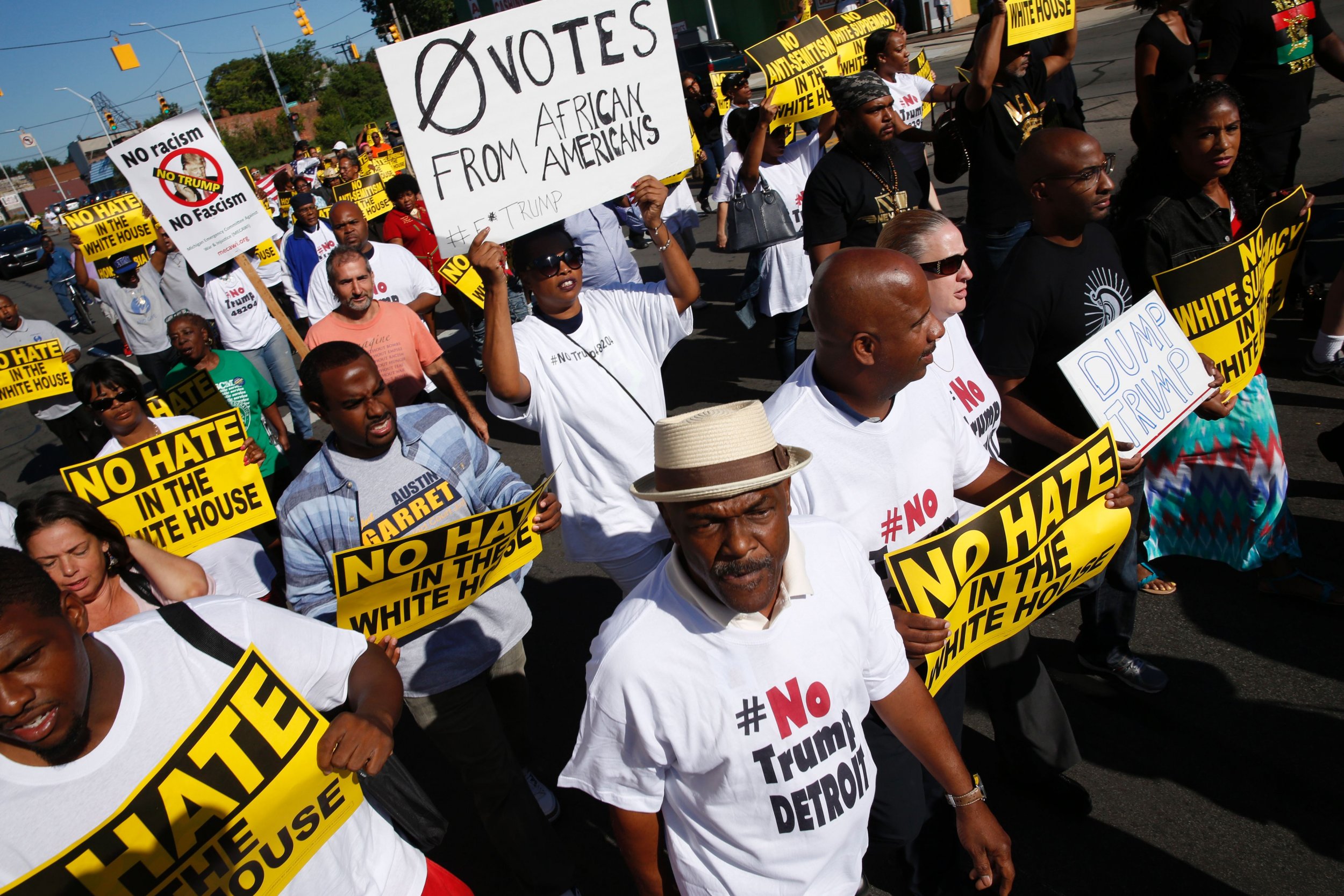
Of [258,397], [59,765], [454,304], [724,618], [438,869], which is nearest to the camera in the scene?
[59,765]

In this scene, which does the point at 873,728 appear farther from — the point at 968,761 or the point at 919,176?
the point at 919,176

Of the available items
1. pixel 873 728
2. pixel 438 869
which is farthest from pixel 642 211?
pixel 438 869

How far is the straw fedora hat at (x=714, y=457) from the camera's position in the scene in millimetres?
1698

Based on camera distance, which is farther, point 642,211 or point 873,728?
Result: point 642,211

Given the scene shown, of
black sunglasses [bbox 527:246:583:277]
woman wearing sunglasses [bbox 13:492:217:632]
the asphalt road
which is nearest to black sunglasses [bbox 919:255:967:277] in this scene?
black sunglasses [bbox 527:246:583:277]

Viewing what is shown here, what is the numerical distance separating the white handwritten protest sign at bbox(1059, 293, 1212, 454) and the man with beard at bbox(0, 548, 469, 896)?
2.40 metres

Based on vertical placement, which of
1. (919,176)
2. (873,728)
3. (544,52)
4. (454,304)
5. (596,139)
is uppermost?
(544,52)

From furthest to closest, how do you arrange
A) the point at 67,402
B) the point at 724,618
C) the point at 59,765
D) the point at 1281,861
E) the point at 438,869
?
the point at 67,402 < the point at 1281,861 < the point at 438,869 < the point at 724,618 < the point at 59,765

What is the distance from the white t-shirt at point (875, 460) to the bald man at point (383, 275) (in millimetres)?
4257

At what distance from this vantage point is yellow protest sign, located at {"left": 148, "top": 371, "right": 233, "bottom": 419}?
514 centimetres

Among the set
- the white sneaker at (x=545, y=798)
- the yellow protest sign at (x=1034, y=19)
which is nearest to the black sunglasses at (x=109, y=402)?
the white sneaker at (x=545, y=798)

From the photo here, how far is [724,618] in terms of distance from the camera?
1.77 meters

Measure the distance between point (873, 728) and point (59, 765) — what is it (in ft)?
6.42

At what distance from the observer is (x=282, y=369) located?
720 cm
